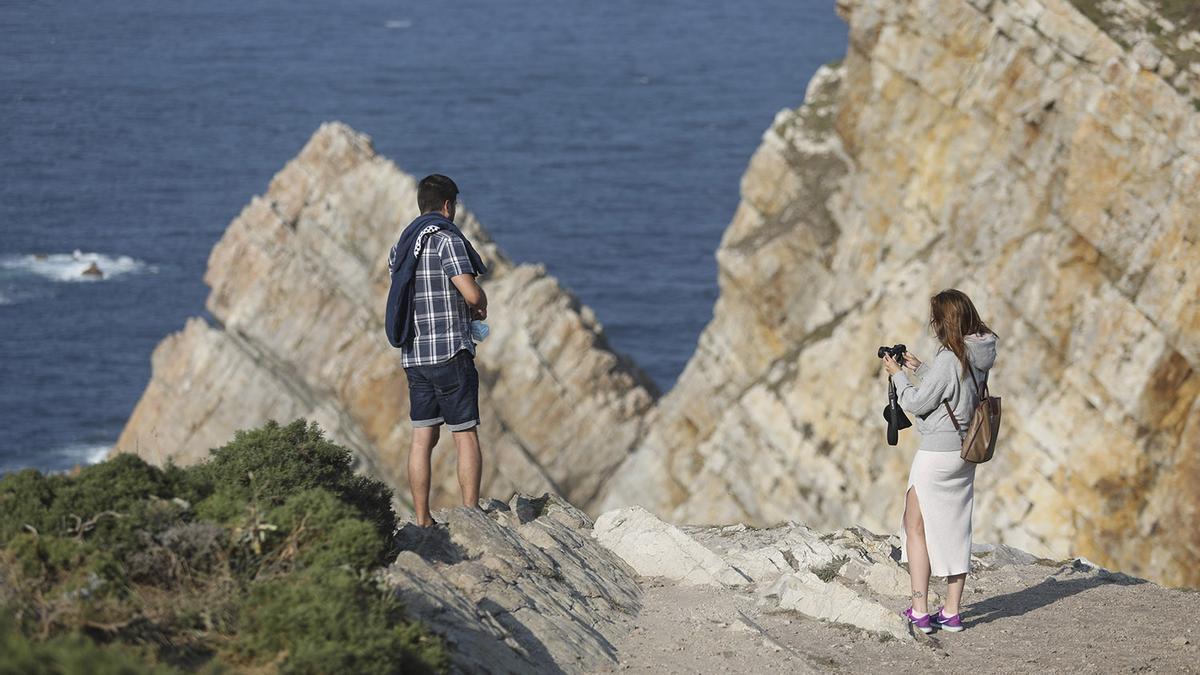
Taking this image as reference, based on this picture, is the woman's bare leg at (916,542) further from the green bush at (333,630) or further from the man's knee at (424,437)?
the green bush at (333,630)

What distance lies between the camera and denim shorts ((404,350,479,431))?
13258mm

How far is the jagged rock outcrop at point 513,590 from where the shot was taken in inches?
443

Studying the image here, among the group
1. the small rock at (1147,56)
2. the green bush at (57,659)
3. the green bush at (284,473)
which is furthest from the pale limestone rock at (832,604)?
the small rock at (1147,56)

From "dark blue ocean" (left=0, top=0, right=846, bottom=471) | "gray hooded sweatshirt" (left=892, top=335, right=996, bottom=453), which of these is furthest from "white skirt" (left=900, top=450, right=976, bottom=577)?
"dark blue ocean" (left=0, top=0, right=846, bottom=471)

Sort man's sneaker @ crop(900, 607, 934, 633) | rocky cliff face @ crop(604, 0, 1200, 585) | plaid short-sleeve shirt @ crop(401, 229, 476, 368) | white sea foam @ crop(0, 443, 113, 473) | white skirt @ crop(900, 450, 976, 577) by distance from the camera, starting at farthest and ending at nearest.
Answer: white sea foam @ crop(0, 443, 113, 473) < rocky cliff face @ crop(604, 0, 1200, 585) < man's sneaker @ crop(900, 607, 934, 633) < plaid short-sleeve shirt @ crop(401, 229, 476, 368) < white skirt @ crop(900, 450, 976, 577)

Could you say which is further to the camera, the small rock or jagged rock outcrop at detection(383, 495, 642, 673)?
the small rock

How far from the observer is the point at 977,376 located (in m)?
12.6

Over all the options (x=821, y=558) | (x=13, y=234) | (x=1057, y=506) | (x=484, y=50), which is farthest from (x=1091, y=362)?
(x=484, y=50)

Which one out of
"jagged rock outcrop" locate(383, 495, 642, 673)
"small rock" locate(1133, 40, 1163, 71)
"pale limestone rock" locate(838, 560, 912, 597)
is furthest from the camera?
"small rock" locate(1133, 40, 1163, 71)

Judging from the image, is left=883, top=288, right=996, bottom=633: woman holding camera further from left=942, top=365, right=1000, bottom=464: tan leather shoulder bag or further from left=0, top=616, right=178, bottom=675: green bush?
left=0, top=616, right=178, bottom=675: green bush

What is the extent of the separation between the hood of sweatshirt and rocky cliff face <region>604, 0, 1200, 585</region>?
1853cm

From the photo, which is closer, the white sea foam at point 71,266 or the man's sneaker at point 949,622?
the man's sneaker at point 949,622

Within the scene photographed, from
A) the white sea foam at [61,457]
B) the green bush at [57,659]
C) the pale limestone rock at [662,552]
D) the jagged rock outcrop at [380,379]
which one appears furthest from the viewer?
the white sea foam at [61,457]

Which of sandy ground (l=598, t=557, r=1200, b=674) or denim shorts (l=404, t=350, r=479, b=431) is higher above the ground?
denim shorts (l=404, t=350, r=479, b=431)
